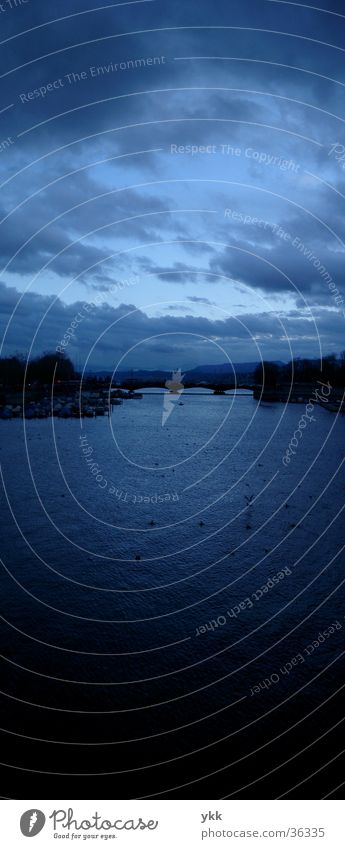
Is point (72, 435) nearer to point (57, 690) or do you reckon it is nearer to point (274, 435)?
point (274, 435)

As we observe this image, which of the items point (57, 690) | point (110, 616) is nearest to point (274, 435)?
point (110, 616)

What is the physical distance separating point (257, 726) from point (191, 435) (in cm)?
6092

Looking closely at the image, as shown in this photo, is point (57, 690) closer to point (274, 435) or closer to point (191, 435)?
point (191, 435)

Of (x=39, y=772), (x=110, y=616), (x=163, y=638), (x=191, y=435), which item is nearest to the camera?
(x=39, y=772)

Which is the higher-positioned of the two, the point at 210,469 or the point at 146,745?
the point at 210,469

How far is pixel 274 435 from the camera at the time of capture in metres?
81.2

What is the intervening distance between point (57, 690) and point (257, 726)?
238 inches

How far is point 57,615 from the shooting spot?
2222 centimetres

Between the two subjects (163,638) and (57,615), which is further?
(57,615)

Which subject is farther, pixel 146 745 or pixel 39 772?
pixel 146 745

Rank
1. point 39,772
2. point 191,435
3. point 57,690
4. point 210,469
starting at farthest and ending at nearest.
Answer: point 191,435, point 210,469, point 57,690, point 39,772
